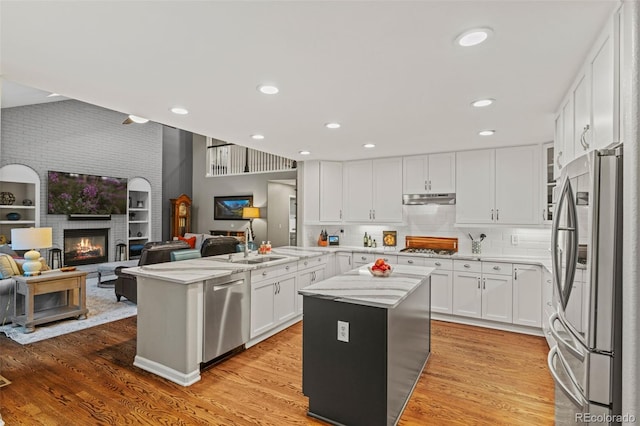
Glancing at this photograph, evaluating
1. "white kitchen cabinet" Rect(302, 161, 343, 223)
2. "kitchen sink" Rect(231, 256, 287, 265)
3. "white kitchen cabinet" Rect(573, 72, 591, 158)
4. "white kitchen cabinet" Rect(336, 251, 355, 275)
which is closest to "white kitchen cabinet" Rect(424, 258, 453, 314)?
"white kitchen cabinet" Rect(336, 251, 355, 275)

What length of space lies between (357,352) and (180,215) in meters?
8.63

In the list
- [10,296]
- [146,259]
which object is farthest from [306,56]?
[10,296]

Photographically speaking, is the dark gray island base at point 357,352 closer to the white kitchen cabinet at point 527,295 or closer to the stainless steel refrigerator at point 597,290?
the stainless steel refrigerator at point 597,290

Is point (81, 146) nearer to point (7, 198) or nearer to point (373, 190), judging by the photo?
point (7, 198)

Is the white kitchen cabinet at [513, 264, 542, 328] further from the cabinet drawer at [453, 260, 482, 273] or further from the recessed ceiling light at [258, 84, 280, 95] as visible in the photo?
the recessed ceiling light at [258, 84, 280, 95]

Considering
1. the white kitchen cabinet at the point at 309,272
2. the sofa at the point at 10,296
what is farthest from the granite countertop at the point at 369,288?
the sofa at the point at 10,296

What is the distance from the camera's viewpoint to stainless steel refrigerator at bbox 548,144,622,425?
4.38 feet

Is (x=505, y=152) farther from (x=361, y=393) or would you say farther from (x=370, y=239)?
(x=361, y=393)

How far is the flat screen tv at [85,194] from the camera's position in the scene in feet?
22.5

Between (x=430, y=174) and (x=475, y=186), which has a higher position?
(x=430, y=174)

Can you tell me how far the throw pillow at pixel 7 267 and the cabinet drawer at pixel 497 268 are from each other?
619cm

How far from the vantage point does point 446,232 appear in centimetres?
511

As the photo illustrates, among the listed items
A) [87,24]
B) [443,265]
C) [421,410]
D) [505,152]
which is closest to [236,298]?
[421,410]

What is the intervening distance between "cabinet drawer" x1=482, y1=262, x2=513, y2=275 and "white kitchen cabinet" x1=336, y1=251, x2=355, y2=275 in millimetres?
1925
